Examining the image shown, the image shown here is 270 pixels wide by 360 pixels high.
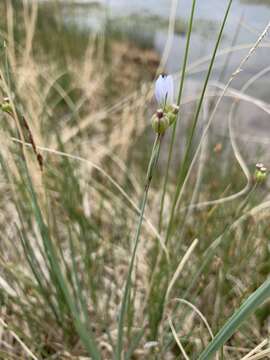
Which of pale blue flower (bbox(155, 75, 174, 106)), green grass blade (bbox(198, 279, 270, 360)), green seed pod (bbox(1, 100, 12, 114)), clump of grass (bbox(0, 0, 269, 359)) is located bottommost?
clump of grass (bbox(0, 0, 269, 359))

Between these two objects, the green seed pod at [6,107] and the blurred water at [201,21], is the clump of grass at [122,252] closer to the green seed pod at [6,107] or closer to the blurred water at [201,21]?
the green seed pod at [6,107]

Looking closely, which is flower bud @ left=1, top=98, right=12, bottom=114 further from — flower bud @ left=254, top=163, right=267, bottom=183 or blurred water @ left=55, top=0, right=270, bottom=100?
blurred water @ left=55, top=0, right=270, bottom=100

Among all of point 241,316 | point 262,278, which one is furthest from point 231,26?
point 241,316

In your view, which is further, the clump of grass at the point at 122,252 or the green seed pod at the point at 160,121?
the clump of grass at the point at 122,252

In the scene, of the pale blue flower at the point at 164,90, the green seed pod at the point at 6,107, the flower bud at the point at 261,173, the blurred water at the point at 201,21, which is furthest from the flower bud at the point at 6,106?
the blurred water at the point at 201,21

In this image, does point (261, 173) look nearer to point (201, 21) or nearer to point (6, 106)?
point (6, 106)

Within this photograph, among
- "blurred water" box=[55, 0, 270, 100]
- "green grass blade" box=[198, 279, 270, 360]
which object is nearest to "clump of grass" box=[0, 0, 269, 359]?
"green grass blade" box=[198, 279, 270, 360]

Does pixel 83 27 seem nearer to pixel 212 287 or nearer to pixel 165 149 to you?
pixel 165 149

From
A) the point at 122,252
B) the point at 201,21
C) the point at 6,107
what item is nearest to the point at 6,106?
the point at 6,107
